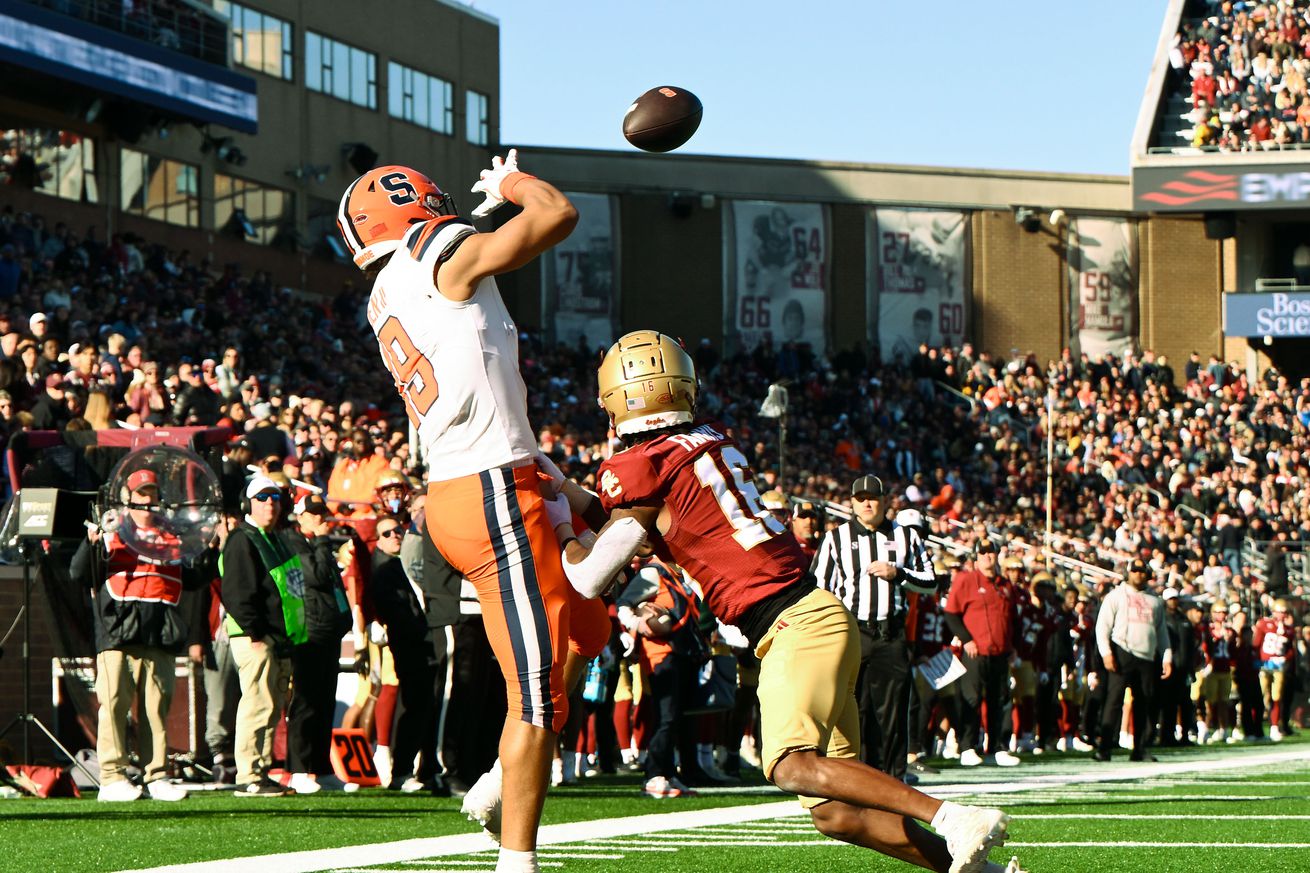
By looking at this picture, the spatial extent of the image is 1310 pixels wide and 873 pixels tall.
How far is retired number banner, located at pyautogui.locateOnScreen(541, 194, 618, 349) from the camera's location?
45594mm

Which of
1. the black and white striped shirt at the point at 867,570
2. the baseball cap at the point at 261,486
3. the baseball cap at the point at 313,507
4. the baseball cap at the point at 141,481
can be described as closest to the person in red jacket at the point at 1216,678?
the black and white striped shirt at the point at 867,570

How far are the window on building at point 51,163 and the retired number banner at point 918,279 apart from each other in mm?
20697

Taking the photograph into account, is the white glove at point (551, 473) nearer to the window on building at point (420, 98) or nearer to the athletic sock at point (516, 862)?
the athletic sock at point (516, 862)

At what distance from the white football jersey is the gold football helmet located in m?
0.30

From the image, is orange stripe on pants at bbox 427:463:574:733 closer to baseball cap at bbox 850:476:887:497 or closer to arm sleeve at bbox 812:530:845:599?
arm sleeve at bbox 812:530:845:599

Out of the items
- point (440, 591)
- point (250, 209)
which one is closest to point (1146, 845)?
point (440, 591)

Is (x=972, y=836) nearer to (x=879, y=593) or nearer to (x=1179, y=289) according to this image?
(x=879, y=593)

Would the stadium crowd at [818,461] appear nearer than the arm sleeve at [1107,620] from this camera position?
Yes

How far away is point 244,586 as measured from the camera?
11.8 metres

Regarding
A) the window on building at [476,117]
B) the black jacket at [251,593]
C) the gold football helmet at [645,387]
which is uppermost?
the window on building at [476,117]

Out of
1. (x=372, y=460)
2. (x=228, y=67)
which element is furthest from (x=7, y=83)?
(x=372, y=460)

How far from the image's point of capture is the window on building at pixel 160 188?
34812 millimetres

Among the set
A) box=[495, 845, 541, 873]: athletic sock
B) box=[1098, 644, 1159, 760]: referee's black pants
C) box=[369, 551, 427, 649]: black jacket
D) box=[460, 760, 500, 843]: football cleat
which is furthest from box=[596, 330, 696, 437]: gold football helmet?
box=[1098, 644, 1159, 760]: referee's black pants

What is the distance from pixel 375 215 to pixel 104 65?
25.9 metres
